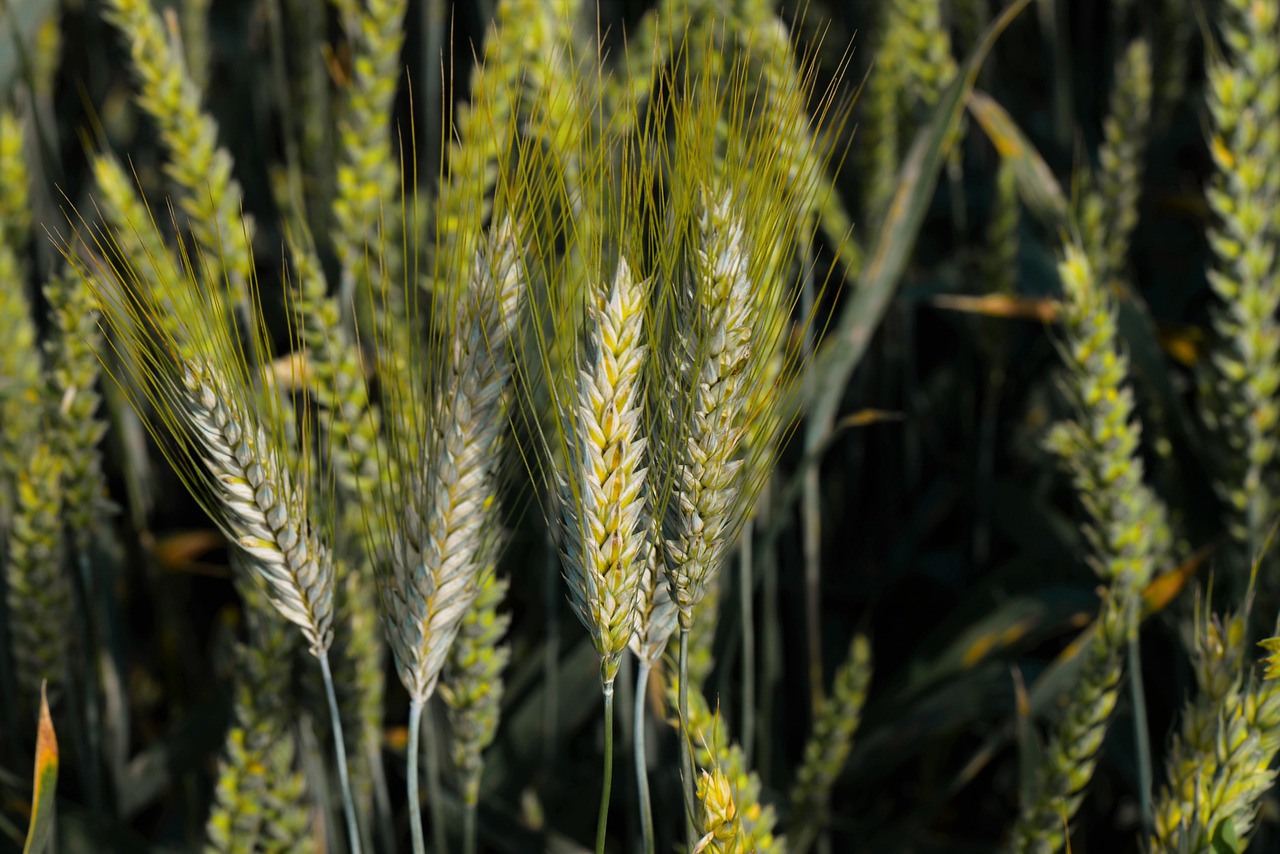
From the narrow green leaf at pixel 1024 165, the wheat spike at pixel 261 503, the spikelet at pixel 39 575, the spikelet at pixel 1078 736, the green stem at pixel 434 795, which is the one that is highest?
the narrow green leaf at pixel 1024 165

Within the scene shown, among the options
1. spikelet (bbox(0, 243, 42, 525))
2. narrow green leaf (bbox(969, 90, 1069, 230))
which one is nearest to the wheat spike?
spikelet (bbox(0, 243, 42, 525))

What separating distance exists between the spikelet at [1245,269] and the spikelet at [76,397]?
0.99 metres

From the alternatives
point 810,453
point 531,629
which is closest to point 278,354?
point 531,629

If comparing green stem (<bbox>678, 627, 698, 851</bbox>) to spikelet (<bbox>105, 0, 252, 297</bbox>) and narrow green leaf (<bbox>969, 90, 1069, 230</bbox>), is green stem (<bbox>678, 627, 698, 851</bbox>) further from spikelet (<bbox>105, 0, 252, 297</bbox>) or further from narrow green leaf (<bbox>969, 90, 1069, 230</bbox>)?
narrow green leaf (<bbox>969, 90, 1069, 230</bbox>)

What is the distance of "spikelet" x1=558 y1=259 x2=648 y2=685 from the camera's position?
0.60m

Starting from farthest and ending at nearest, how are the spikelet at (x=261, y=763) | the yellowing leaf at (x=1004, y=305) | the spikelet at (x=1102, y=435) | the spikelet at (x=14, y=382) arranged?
the yellowing leaf at (x=1004, y=305)
the spikelet at (x=14, y=382)
the spikelet at (x=1102, y=435)
the spikelet at (x=261, y=763)

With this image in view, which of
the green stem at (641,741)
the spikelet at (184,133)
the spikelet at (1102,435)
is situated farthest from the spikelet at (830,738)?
the spikelet at (184,133)

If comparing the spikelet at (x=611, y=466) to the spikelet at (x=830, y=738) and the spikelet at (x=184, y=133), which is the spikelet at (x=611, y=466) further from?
the spikelet at (x=184, y=133)

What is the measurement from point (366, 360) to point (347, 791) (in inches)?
24.4

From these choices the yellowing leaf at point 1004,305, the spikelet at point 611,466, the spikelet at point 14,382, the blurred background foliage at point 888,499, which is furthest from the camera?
the yellowing leaf at point 1004,305

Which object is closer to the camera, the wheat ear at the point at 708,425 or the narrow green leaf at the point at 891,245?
the wheat ear at the point at 708,425

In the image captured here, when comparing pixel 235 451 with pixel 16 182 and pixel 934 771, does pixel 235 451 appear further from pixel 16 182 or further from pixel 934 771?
pixel 934 771

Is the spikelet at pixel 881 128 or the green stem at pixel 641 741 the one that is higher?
the spikelet at pixel 881 128

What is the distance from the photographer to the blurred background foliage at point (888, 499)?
118cm
